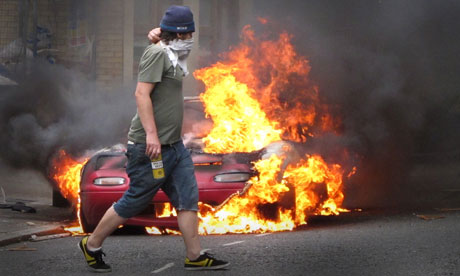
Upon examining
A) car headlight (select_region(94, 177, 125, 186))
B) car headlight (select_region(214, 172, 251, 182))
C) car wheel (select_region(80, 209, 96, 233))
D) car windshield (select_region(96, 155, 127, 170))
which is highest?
car windshield (select_region(96, 155, 127, 170))

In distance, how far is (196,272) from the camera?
5.98 metres

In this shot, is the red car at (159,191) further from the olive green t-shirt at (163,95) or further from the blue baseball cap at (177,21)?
the blue baseball cap at (177,21)

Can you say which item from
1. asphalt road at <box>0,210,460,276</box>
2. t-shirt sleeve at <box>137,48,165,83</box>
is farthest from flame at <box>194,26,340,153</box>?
t-shirt sleeve at <box>137,48,165,83</box>

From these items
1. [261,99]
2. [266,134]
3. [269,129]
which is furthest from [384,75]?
[266,134]

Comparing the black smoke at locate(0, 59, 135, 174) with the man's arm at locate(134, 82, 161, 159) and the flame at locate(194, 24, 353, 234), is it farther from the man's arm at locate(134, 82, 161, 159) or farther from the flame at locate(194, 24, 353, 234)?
the man's arm at locate(134, 82, 161, 159)

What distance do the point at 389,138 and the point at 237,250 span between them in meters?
5.07

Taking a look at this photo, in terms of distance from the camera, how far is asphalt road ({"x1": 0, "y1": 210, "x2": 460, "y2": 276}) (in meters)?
6.09

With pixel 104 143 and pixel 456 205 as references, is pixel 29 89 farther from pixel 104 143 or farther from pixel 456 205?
pixel 456 205

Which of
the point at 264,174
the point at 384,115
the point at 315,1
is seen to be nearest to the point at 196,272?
the point at 264,174

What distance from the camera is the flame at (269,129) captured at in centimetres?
830

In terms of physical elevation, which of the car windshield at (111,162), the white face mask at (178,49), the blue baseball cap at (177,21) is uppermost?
the blue baseball cap at (177,21)

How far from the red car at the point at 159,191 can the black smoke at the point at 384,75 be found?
7.35 ft

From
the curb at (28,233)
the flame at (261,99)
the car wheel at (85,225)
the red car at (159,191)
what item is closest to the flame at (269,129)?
the flame at (261,99)

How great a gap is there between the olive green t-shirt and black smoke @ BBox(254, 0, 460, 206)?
4.47m
